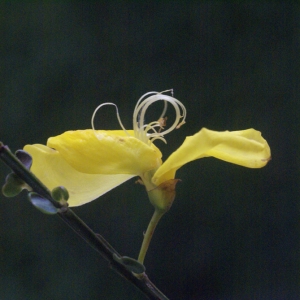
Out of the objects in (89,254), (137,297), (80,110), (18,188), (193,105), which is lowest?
(137,297)

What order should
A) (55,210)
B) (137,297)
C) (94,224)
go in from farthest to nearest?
(137,297) → (94,224) → (55,210)

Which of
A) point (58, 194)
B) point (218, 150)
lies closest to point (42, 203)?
point (58, 194)

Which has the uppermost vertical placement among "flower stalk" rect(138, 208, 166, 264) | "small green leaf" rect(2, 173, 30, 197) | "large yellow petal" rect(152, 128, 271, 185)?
"small green leaf" rect(2, 173, 30, 197)

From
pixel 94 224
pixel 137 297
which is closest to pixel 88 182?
pixel 94 224

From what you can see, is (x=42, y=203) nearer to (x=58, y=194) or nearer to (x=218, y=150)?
(x=58, y=194)

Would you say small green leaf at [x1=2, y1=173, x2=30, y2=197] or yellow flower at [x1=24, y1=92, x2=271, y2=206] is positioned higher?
small green leaf at [x1=2, y1=173, x2=30, y2=197]

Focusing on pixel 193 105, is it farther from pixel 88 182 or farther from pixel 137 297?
pixel 88 182
